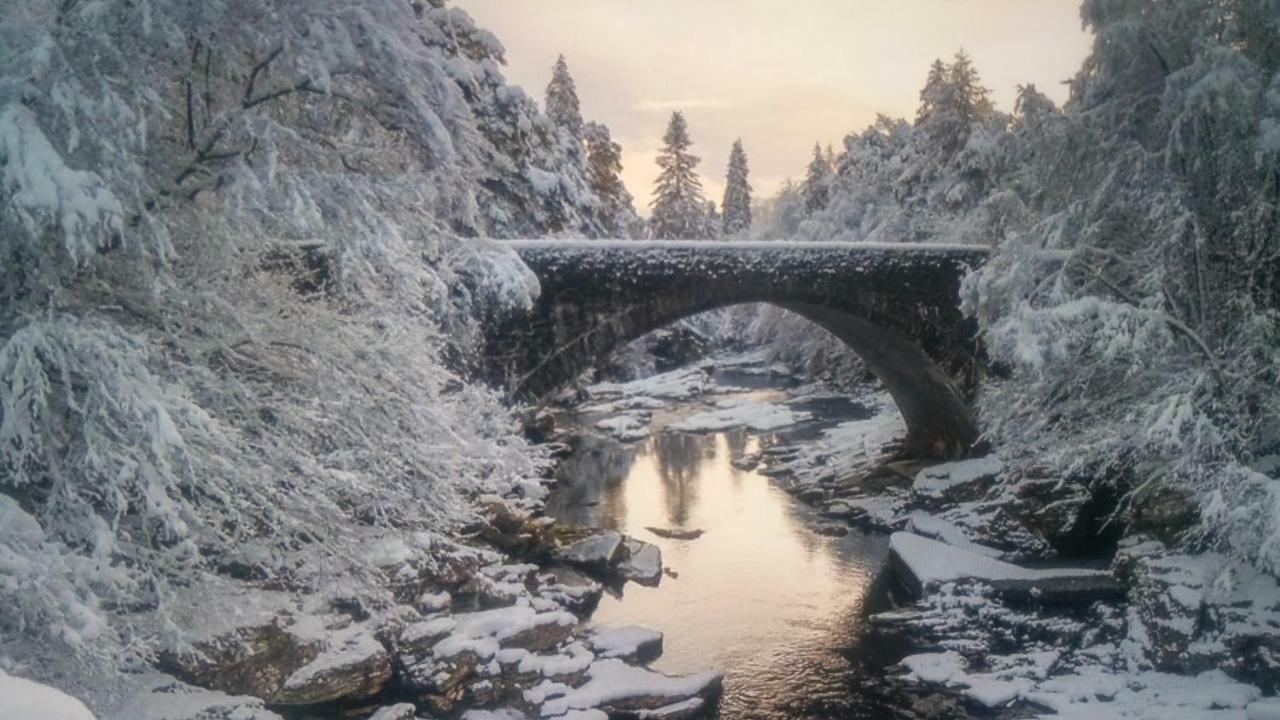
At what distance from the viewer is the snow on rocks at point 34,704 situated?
299cm

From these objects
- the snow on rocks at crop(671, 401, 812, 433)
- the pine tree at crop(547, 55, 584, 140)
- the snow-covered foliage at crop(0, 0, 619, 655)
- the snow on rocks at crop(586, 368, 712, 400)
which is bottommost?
the snow on rocks at crop(671, 401, 812, 433)

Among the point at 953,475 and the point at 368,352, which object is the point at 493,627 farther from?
the point at 953,475

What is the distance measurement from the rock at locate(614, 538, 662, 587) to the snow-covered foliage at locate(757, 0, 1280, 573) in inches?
258

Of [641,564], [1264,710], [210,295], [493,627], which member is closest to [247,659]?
[493,627]

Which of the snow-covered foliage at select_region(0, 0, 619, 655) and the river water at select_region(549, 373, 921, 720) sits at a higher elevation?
the snow-covered foliage at select_region(0, 0, 619, 655)

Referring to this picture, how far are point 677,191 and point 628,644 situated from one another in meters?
38.1

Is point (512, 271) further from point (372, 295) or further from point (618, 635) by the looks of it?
point (618, 635)

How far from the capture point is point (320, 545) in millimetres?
7035

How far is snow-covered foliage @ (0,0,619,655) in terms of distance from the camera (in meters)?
4.98

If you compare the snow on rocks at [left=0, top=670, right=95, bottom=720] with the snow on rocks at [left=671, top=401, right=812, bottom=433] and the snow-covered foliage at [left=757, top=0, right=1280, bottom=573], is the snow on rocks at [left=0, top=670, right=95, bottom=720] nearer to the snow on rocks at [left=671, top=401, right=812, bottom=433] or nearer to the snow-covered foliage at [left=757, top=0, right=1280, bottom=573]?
the snow-covered foliage at [left=757, top=0, right=1280, bottom=573]

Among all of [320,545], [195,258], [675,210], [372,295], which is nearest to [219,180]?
[195,258]

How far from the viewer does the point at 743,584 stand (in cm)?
1395

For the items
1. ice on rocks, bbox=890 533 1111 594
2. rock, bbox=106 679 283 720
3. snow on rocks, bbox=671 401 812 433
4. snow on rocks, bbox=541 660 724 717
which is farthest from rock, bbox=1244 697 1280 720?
snow on rocks, bbox=671 401 812 433

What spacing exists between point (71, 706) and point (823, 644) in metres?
10.1
